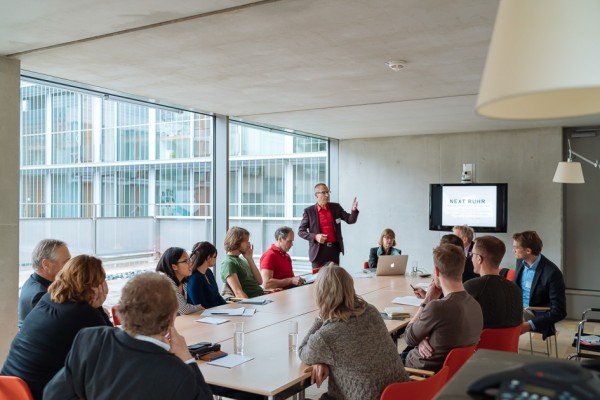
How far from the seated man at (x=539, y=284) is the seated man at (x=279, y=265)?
7.71 ft

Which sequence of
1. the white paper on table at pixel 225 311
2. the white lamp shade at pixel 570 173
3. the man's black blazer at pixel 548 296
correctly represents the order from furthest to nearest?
the white lamp shade at pixel 570 173 < the man's black blazer at pixel 548 296 < the white paper on table at pixel 225 311

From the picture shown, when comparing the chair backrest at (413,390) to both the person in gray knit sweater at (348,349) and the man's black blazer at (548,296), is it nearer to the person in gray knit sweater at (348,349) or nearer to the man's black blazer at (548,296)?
the person in gray knit sweater at (348,349)

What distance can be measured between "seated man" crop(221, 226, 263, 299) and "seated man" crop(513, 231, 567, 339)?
2642mm

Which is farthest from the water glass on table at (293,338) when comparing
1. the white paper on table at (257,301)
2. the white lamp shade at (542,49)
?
the white lamp shade at (542,49)

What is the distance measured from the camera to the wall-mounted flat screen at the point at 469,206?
8.41 metres

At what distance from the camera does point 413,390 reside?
2369 mm

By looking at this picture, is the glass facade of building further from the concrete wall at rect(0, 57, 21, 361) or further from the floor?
the floor

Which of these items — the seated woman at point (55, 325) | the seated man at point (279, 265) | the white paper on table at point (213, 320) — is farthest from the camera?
the seated man at point (279, 265)

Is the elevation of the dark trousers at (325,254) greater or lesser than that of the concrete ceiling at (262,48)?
lesser

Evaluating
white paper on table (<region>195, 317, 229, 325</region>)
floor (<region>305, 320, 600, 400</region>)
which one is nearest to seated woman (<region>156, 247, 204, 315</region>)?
white paper on table (<region>195, 317, 229, 325</region>)

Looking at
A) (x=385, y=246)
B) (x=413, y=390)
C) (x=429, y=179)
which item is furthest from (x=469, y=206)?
(x=413, y=390)

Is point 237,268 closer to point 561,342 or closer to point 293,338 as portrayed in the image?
point 293,338

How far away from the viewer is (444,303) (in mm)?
3100

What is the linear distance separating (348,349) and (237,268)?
2.96m
